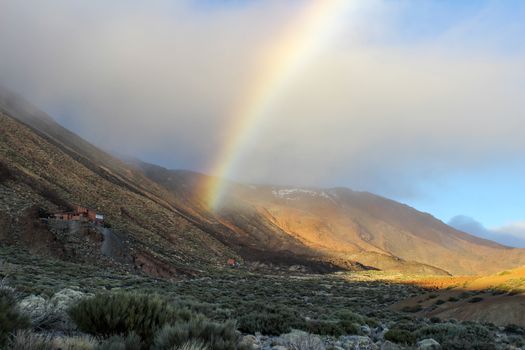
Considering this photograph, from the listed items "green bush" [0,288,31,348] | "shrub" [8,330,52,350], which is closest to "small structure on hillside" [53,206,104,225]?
"green bush" [0,288,31,348]

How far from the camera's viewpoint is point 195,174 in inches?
6767

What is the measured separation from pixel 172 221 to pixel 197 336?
78653mm

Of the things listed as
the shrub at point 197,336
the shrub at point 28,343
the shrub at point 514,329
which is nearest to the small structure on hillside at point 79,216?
the shrub at point 514,329

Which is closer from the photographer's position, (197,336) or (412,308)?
(197,336)

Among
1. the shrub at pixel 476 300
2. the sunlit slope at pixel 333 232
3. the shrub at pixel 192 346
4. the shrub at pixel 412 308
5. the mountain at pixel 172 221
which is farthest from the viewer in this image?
the sunlit slope at pixel 333 232

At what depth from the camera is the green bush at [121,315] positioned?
6.28 metres

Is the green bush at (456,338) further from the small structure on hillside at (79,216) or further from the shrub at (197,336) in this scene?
the small structure on hillside at (79,216)

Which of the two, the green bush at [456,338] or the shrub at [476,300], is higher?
the shrub at [476,300]

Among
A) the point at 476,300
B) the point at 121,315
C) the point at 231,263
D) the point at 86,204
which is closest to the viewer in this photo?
the point at 121,315

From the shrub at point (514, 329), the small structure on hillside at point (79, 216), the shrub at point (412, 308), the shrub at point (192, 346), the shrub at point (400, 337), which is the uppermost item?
the shrub at point (514, 329)

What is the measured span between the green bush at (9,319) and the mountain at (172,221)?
40.8m

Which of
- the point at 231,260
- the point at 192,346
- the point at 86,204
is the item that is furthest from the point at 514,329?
the point at 231,260

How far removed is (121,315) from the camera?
6.39 meters

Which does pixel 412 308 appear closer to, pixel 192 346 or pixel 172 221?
pixel 192 346
